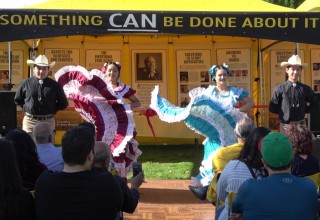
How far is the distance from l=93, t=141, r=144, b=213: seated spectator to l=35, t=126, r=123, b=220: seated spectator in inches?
14.2

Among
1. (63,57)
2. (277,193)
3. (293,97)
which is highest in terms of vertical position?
(63,57)

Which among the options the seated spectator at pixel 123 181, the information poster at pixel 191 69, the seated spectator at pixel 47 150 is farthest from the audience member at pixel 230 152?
the information poster at pixel 191 69

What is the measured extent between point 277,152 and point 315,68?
10205 mm

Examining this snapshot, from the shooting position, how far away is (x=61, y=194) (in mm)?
3357

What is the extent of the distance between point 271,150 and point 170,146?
10225 millimetres

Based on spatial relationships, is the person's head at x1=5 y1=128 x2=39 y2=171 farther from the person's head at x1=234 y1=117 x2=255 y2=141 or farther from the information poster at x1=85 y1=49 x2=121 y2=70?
the information poster at x1=85 y1=49 x2=121 y2=70

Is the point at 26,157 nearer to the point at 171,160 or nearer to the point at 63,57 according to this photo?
the point at 171,160

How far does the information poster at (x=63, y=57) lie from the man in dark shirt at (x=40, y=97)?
14.4 feet

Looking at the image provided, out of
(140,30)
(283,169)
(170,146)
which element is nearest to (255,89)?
(170,146)

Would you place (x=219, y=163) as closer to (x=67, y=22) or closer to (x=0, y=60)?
(x=67, y=22)

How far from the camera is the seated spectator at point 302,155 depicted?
4457mm

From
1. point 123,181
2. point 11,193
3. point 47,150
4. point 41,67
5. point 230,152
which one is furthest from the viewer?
point 41,67

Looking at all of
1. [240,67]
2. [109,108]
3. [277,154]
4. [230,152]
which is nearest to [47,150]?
[230,152]

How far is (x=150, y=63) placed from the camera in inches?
519
